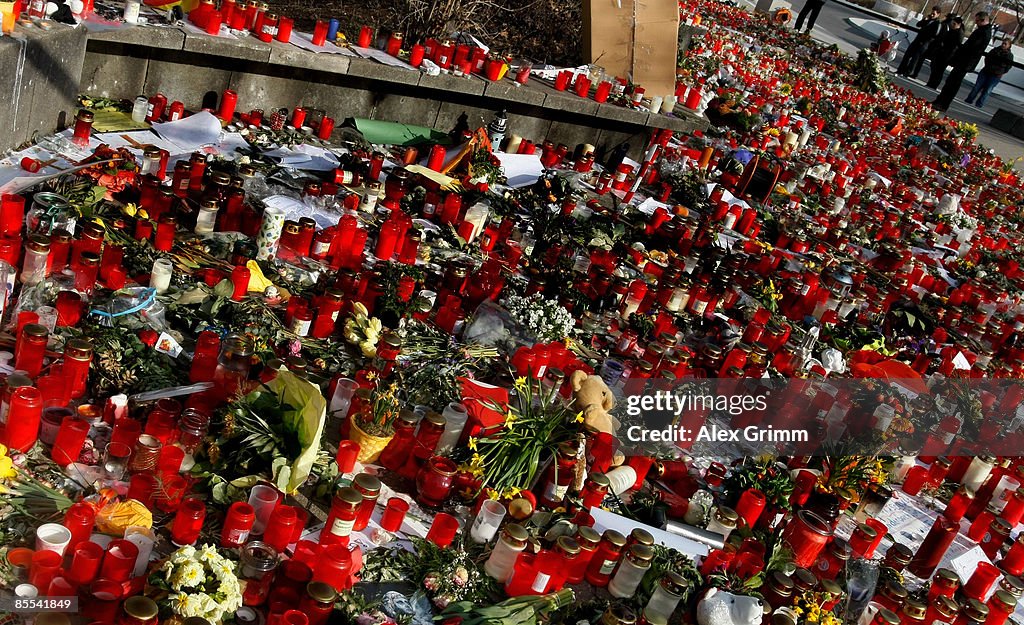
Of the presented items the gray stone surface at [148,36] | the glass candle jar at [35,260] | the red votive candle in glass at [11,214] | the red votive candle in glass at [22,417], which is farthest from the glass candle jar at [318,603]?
the gray stone surface at [148,36]

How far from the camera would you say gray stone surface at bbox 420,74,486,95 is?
7.92 m

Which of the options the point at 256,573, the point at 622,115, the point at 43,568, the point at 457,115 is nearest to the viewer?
the point at 43,568

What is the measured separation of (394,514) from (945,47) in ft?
66.8

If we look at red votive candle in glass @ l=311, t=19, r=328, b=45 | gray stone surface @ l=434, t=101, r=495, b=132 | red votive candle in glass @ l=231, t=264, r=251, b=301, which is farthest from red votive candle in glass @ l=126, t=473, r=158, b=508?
gray stone surface @ l=434, t=101, r=495, b=132

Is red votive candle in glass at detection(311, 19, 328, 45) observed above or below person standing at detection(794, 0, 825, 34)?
below

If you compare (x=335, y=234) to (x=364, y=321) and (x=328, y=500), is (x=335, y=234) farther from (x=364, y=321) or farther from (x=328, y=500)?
(x=328, y=500)

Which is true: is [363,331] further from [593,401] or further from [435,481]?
[593,401]

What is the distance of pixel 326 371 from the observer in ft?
14.7

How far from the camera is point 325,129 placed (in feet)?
24.3

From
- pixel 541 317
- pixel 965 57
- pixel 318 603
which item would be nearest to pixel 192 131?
pixel 541 317

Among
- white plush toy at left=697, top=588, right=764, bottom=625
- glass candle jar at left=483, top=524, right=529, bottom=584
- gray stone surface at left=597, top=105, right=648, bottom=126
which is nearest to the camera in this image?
glass candle jar at left=483, top=524, right=529, bottom=584

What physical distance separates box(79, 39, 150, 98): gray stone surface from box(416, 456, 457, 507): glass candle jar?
4.04 metres

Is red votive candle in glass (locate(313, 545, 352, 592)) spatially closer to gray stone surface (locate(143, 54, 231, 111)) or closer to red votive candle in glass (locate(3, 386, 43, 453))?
red votive candle in glass (locate(3, 386, 43, 453))

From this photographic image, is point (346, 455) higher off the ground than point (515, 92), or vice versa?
point (515, 92)
